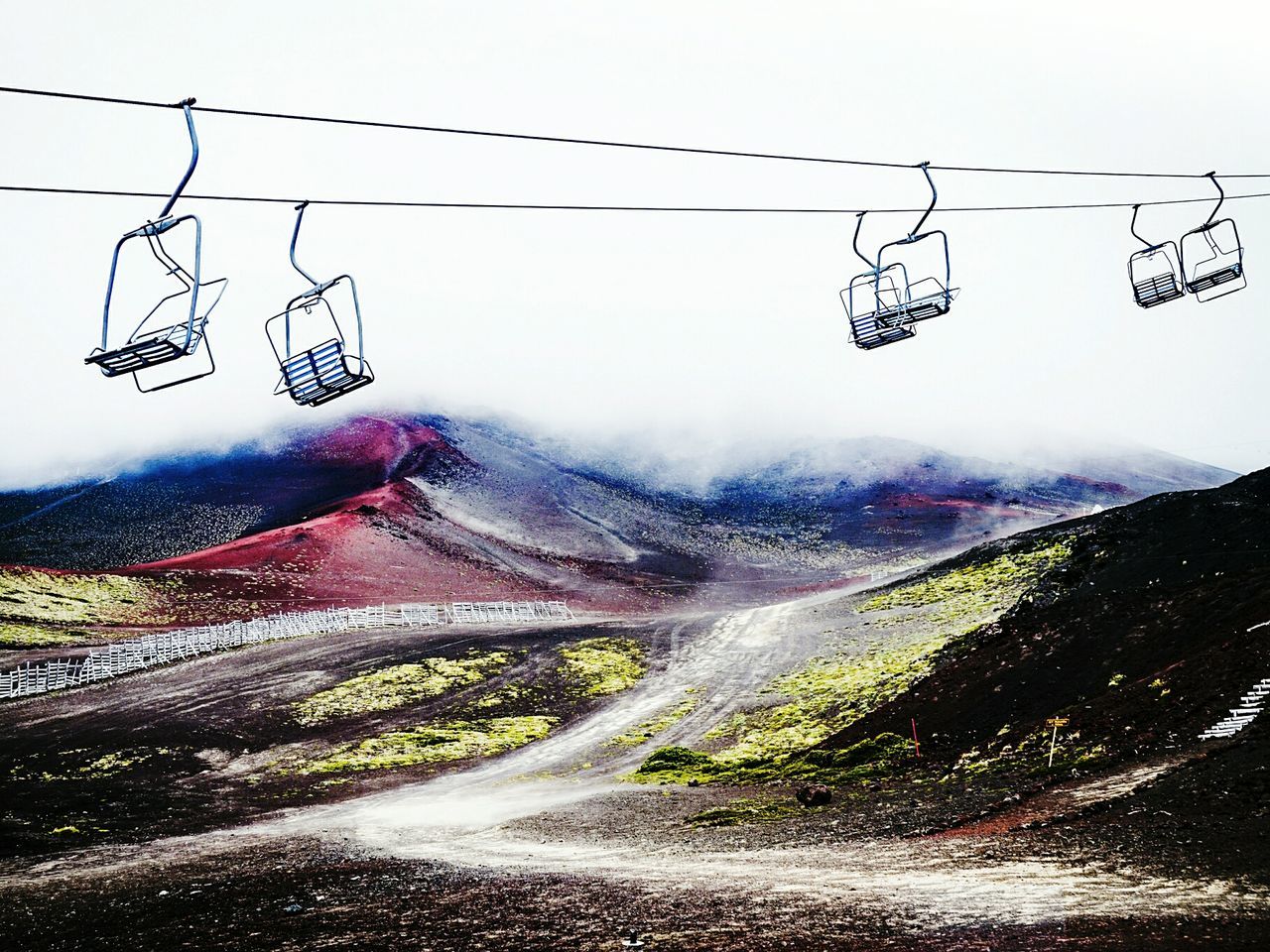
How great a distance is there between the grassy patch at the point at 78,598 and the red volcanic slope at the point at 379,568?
214 centimetres

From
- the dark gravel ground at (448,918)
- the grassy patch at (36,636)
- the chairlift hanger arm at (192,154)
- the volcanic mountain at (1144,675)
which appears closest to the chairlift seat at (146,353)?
the chairlift hanger arm at (192,154)

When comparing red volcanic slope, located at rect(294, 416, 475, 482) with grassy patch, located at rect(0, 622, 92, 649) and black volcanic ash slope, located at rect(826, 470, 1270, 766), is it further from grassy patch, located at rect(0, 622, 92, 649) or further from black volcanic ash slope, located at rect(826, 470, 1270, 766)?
black volcanic ash slope, located at rect(826, 470, 1270, 766)

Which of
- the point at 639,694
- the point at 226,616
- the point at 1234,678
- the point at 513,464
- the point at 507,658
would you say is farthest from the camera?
the point at 513,464

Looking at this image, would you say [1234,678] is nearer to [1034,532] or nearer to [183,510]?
[1034,532]

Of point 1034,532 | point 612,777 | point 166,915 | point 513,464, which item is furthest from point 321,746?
point 513,464

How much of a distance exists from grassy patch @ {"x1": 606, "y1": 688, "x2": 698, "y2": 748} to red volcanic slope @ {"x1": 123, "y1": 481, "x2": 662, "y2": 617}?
88.0 feet

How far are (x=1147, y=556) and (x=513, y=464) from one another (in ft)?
204

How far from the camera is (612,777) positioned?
24016 mm

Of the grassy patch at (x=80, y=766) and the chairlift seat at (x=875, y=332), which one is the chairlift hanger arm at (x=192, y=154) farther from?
the grassy patch at (x=80, y=766)

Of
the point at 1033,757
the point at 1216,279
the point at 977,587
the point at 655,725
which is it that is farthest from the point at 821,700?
the point at 1216,279

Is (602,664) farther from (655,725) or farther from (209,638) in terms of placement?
(209,638)

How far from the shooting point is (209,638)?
40844mm

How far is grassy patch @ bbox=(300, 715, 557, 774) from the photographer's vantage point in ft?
88.6

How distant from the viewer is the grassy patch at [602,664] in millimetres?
34903
